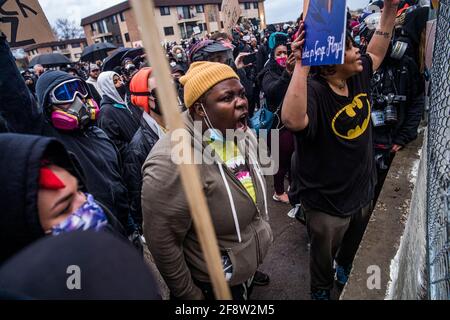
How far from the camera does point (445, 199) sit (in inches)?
65.6

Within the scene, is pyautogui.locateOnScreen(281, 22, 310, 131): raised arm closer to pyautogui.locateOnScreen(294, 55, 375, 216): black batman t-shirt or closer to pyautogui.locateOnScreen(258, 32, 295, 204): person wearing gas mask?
pyautogui.locateOnScreen(294, 55, 375, 216): black batman t-shirt

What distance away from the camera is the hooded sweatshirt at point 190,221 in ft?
4.81

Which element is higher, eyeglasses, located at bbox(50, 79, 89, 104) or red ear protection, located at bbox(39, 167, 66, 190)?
eyeglasses, located at bbox(50, 79, 89, 104)

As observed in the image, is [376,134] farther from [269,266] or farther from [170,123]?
[170,123]

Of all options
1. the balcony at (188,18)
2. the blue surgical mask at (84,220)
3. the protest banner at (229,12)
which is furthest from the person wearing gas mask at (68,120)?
the balcony at (188,18)

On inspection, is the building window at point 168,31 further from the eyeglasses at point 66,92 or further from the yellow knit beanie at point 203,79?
the yellow knit beanie at point 203,79

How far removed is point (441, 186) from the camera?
1.75 m

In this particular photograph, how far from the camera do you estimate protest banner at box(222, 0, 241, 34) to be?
617cm

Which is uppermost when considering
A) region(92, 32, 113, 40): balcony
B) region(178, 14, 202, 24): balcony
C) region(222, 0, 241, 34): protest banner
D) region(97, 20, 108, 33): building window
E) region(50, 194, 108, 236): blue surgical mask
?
region(97, 20, 108, 33): building window

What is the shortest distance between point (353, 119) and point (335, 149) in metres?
0.24

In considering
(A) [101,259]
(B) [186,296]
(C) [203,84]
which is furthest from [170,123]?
(B) [186,296]

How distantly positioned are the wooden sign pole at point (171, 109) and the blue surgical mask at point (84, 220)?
0.53 meters

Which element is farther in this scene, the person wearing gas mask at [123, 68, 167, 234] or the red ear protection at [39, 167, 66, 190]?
the person wearing gas mask at [123, 68, 167, 234]

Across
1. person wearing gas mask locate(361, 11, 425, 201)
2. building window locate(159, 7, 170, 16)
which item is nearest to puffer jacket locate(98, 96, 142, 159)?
person wearing gas mask locate(361, 11, 425, 201)
